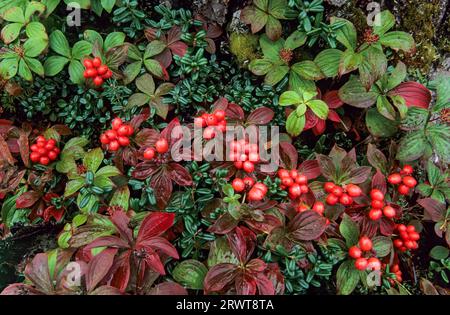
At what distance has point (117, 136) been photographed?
7.95 ft

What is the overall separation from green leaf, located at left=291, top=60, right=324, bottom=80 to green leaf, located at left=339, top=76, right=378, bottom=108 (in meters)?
0.18

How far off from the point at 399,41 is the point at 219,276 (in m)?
1.75

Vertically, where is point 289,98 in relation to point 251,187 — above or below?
above

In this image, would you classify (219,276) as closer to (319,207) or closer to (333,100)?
(319,207)

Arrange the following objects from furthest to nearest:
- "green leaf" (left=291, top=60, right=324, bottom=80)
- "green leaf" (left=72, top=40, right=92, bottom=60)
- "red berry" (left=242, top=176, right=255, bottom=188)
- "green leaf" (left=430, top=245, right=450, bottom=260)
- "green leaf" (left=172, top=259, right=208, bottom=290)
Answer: "green leaf" (left=72, top=40, right=92, bottom=60) → "green leaf" (left=291, top=60, right=324, bottom=80) → "green leaf" (left=430, top=245, right=450, bottom=260) → "red berry" (left=242, top=176, right=255, bottom=188) → "green leaf" (left=172, top=259, right=208, bottom=290)

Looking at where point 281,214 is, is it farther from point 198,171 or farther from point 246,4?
point 246,4

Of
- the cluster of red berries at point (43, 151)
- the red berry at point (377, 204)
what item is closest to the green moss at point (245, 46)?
the red berry at point (377, 204)

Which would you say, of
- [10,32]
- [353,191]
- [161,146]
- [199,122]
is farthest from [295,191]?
[10,32]

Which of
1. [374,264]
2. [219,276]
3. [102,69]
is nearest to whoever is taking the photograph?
[219,276]

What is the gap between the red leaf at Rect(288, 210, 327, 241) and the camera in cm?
214

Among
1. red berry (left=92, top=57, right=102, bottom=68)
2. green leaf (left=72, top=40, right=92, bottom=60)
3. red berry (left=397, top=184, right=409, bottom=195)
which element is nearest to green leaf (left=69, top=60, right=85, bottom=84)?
green leaf (left=72, top=40, right=92, bottom=60)

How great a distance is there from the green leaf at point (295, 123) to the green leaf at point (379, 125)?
1.60ft

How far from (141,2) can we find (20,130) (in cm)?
122

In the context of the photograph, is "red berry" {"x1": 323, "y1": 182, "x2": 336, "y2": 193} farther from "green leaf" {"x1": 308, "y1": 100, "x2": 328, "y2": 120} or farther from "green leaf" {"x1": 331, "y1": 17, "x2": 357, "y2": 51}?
"green leaf" {"x1": 331, "y1": 17, "x2": 357, "y2": 51}
